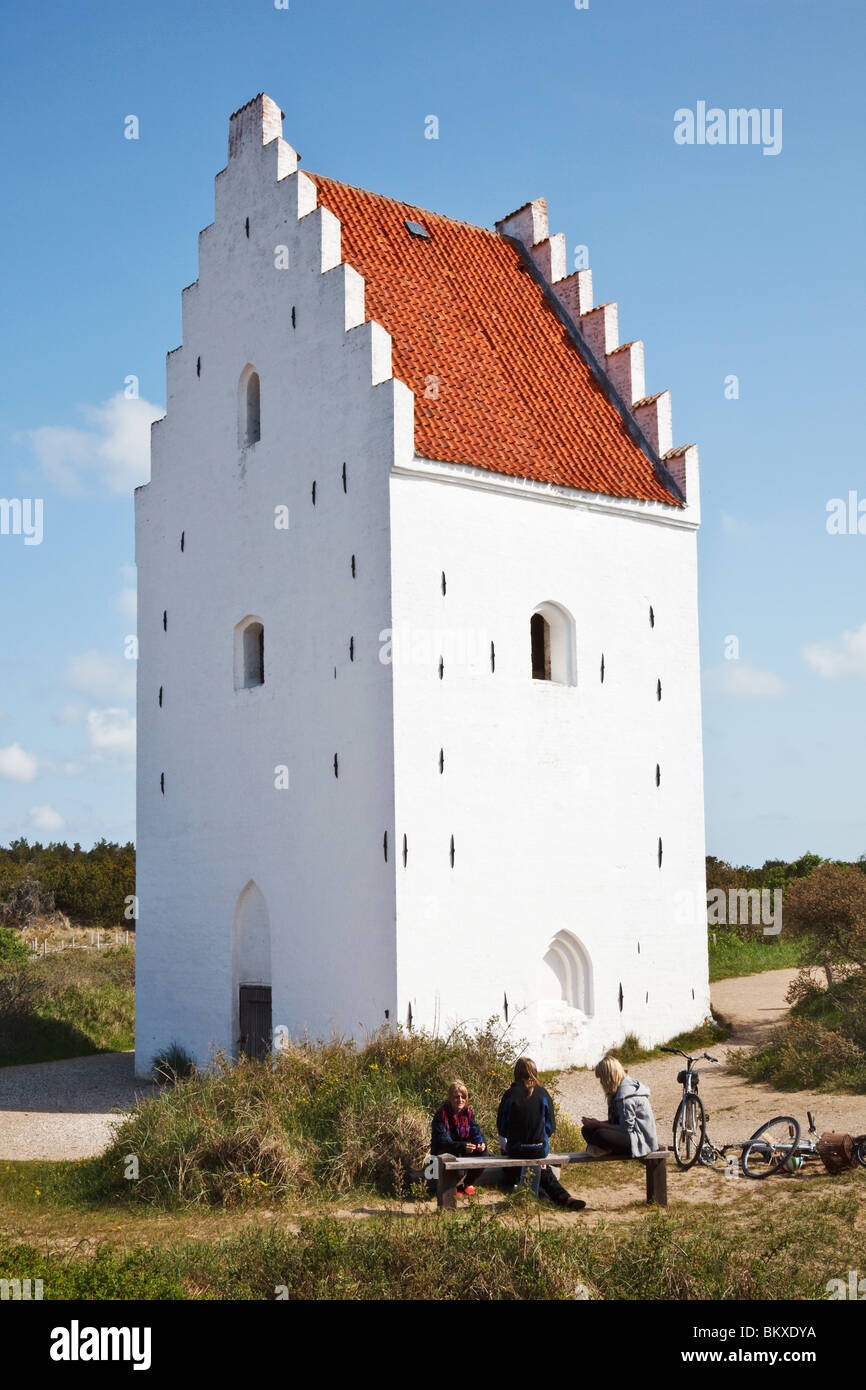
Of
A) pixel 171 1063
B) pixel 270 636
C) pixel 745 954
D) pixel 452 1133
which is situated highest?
pixel 270 636

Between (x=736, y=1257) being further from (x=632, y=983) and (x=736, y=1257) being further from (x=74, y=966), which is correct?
(x=74, y=966)

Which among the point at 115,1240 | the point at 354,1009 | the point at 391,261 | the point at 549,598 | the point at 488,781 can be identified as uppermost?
the point at 391,261

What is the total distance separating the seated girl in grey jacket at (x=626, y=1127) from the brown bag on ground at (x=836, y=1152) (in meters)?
1.48

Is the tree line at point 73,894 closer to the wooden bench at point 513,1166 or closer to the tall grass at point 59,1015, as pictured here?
the tall grass at point 59,1015

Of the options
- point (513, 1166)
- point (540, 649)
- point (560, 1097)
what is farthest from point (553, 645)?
point (513, 1166)

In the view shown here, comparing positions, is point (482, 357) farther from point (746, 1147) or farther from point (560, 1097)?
point (746, 1147)

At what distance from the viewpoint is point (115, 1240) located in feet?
31.0

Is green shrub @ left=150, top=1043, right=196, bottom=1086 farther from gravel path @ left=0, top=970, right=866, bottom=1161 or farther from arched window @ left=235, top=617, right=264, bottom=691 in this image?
arched window @ left=235, top=617, right=264, bottom=691

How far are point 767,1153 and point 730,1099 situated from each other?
3.71 metres

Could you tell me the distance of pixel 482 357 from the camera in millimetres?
18578

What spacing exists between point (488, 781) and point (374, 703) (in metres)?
1.86
